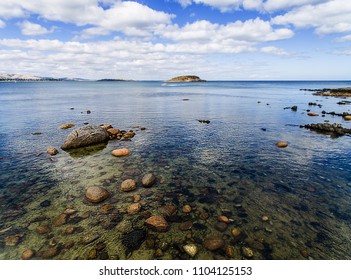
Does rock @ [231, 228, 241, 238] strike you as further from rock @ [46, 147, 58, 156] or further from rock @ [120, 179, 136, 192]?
rock @ [46, 147, 58, 156]

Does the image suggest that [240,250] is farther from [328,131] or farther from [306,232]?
[328,131]

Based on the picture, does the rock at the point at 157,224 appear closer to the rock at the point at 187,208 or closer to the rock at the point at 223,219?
the rock at the point at 187,208

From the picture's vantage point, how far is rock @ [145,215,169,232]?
8.66 m

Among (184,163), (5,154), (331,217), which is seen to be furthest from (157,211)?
(5,154)

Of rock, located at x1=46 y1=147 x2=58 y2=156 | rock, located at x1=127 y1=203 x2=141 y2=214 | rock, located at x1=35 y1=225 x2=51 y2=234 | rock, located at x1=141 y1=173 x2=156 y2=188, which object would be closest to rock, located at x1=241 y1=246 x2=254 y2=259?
rock, located at x1=127 y1=203 x2=141 y2=214

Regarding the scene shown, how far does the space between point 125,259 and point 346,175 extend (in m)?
14.4

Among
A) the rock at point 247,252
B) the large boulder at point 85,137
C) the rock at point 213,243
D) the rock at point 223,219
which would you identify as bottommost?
the rock at point 247,252

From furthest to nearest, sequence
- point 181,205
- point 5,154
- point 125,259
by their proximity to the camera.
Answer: point 5,154 → point 181,205 → point 125,259

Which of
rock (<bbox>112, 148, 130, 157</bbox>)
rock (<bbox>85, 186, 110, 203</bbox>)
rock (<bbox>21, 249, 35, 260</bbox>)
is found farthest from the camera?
rock (<bbox>112, 148, 130, 157</bbox>)

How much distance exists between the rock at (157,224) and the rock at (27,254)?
168 inches

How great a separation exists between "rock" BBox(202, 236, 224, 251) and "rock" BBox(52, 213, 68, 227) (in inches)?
243

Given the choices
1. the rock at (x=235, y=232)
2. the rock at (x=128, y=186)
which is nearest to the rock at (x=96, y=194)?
the rock at (x=128, y=186)

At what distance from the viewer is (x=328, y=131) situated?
24.7 meters

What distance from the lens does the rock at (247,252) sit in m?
7.46
